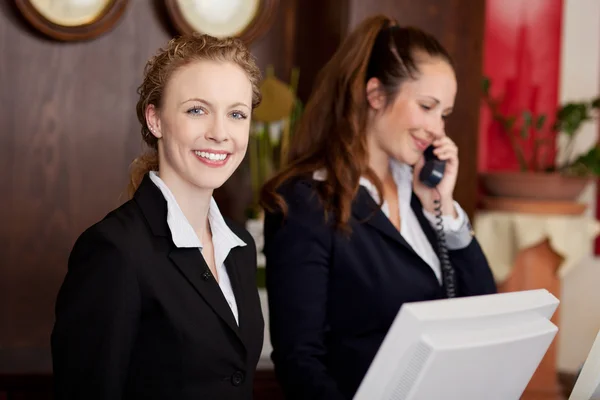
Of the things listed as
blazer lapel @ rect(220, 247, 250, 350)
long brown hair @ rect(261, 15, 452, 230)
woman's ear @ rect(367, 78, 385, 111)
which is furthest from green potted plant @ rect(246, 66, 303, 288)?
blazer lapel @ rect(220, 247, 250, 350)

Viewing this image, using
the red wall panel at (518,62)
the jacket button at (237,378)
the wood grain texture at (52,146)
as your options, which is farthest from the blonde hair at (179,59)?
the red wall panel at (518,62)

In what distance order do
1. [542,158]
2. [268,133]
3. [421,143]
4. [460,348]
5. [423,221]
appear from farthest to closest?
[542,158] < [268,133] < [423,221] < [421,143] < [460,348]

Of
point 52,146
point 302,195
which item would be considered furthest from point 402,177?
point 52,146

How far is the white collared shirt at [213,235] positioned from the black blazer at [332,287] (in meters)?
0.33

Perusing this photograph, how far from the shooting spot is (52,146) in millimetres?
3201

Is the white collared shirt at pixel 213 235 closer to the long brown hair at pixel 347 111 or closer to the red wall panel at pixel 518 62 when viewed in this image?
the long brown hair at pixel 347 111

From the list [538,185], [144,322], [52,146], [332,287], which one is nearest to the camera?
[144,322]

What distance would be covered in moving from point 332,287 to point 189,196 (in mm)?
610

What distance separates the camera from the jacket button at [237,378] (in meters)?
1.54

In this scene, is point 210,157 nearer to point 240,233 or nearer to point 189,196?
point 189,196

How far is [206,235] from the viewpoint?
1668 millimetres

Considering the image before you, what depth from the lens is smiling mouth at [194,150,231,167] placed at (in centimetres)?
155

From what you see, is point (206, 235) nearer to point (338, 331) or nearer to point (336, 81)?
point (338, 331)

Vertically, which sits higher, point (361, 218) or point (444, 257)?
point (361, 218)
